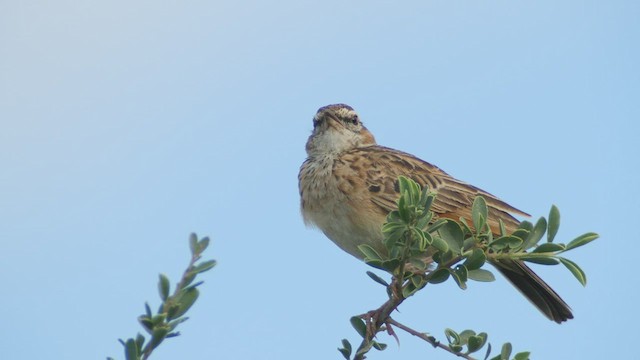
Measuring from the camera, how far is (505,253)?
365 cm

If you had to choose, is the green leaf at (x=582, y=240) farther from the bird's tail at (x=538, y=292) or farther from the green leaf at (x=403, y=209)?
the bird's tail at (x=538, y=292)

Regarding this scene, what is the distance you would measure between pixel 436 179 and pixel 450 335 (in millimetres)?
3206

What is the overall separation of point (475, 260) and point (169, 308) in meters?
1.61

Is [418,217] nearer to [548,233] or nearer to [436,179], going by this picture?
[548,233]

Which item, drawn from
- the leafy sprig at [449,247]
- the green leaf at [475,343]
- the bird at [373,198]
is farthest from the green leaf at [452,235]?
the bird at [373,198]

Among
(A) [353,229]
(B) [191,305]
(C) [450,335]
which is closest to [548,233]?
(C) [450,335]

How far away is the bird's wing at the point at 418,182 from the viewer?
6742 millimetres

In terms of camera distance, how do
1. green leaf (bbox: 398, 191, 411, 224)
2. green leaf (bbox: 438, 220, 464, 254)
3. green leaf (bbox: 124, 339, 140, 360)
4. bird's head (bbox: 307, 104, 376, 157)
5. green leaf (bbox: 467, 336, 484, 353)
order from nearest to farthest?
green leaf (bbox: 124, 339, 140, 360), green leaf (bbox: 398, 191, 411, 224), green leaf (bbox: 438, 220, 464, 254), green leaf (bbox: 467, 336, 484, 353), bird's head (bbox: 307, 104, 376, 157)

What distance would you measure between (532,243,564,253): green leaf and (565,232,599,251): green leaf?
0.05 meters

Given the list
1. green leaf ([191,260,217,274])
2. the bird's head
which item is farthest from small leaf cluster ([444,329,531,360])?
the bird's head

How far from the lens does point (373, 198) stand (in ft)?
22.0

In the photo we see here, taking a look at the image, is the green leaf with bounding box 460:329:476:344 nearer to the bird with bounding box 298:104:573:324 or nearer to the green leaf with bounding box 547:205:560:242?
the green leaf with bounding box 547:205:560:242

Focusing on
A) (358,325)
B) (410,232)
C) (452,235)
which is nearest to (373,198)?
(358,325)

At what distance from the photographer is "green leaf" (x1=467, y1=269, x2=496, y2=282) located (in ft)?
12.4
